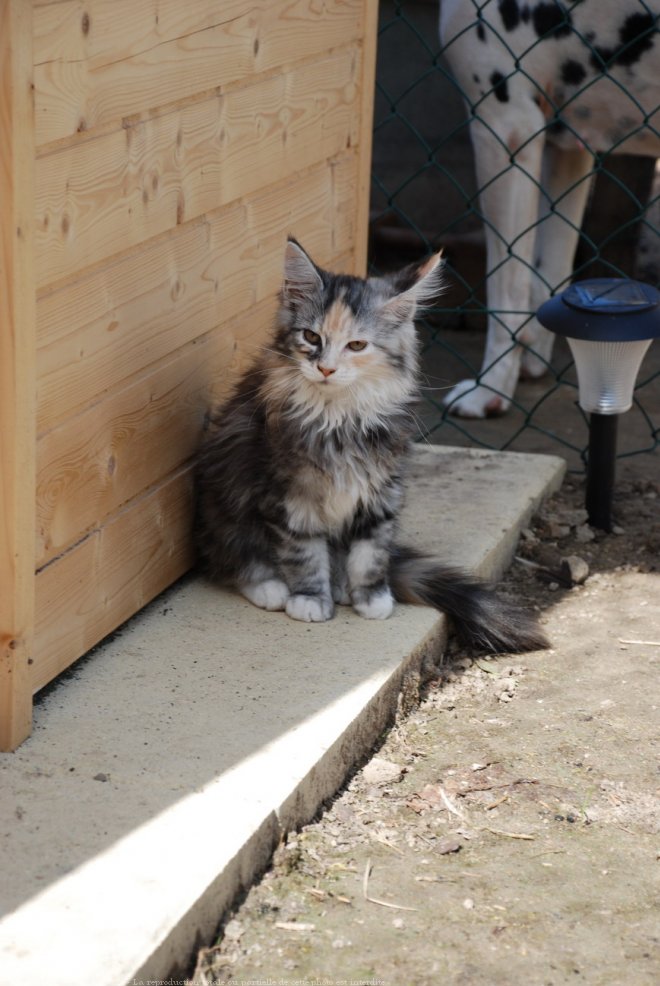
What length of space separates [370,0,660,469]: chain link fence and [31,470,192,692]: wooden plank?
117 centimetres

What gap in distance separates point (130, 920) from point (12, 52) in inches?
52.1

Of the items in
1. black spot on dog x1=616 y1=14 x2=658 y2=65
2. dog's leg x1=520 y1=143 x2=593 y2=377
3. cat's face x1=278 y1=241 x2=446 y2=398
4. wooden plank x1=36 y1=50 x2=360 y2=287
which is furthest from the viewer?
dog's leg x1=520 y1=143 x2=593 y2=377

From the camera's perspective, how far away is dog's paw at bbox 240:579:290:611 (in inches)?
114

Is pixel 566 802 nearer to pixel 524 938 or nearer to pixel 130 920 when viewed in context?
pixel 524 938

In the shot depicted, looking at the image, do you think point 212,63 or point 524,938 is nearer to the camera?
point 524,938

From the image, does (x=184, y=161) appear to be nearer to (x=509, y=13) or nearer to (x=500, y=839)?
(x=500, y=839)

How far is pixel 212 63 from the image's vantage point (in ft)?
9.01

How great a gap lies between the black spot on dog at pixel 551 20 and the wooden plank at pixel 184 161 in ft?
3.01

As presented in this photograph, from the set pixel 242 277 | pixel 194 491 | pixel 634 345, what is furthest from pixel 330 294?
pixel 634 345

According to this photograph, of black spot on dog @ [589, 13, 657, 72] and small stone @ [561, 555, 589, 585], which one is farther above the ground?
black spot on dog @ [589, 13, 657, 72]

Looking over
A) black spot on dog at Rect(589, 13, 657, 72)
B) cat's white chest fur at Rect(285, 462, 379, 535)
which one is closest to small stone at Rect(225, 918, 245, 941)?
cat's white chest fur at Rect(285, 462, 379, 535)

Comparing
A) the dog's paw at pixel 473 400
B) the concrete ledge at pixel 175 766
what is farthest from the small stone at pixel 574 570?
the dog's paw at pixel 473 400

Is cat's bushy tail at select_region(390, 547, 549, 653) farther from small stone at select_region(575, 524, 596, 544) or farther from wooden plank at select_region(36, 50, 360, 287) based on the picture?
wooden plank at select_region(36, 50, 360, 287)

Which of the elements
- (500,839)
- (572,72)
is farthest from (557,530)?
(572,72)
